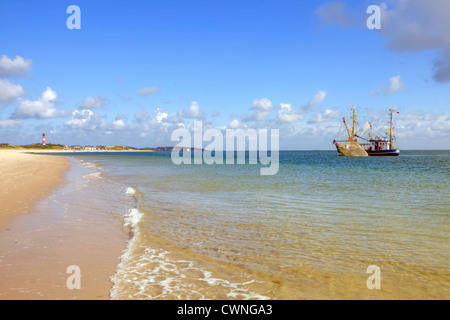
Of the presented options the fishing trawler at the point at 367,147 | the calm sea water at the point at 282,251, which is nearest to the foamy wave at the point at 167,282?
the calm sea water at the point at 282,251

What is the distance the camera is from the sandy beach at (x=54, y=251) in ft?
19.6

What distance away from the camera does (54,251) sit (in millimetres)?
8227

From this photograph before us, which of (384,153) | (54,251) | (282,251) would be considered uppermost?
(384,153)

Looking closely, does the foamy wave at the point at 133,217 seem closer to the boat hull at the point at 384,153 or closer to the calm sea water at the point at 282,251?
the calm sea water at the point at 282,251

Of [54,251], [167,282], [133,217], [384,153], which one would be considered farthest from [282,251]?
[384,153]

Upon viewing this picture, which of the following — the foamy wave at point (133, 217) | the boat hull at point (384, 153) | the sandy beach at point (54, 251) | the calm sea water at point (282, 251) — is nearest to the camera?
the sandy beach at point (54, 251)

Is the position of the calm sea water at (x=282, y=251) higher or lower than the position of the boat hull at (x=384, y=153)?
lower

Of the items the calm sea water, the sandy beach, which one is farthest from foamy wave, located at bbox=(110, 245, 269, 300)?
the sandy beach

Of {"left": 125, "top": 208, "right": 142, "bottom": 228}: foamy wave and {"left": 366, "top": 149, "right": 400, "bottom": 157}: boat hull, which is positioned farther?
{"left": 366, "top": 149, "right": 400, "bottom": 157}: boat hull

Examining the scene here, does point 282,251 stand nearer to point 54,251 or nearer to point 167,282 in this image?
point 167,282

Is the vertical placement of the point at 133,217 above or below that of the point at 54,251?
below

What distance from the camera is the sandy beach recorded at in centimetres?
597

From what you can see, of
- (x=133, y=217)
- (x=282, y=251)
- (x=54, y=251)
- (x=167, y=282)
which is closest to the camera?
(x=167, y=282)

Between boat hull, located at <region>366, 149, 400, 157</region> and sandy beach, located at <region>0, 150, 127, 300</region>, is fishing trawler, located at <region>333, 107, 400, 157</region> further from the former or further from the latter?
sandy beach, located at <region>0, 150, 127, 300</region>
